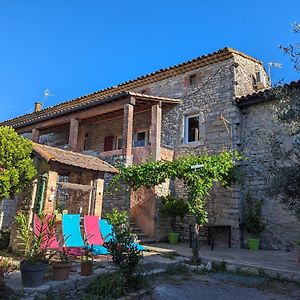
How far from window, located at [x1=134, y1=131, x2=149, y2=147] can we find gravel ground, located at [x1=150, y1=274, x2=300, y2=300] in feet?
27.0

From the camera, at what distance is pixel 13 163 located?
6.68 metres

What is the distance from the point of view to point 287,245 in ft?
31.2

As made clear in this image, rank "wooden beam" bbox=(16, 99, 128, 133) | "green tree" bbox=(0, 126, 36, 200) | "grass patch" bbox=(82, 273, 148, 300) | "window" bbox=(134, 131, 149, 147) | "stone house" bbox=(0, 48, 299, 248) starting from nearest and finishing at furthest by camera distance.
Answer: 1. "grass patch" bbox=(82, 273, 148, 300)
2. "green tree" bbox=(0, 126, 36, 200)
3. "stone house" bbox=(0, 48, 299, 248)
4. "wooden beam" bbox=(16, 99, 128, 133)
5. "window" bbox=(134, 131, 149, 147)

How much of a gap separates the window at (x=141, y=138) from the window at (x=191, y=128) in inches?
81.1

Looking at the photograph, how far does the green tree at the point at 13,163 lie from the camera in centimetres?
636

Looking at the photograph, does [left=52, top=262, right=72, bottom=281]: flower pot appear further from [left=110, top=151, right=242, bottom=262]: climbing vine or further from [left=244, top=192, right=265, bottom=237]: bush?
[left=244, top=192, right=265, bottom=237]: bush

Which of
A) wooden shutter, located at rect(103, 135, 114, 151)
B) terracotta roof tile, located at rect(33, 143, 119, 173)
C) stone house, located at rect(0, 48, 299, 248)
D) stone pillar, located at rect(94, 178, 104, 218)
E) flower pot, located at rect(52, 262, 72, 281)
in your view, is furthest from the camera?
wooden shutter, located at rect(103, 135, 114, 151)

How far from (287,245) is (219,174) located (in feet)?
10.9

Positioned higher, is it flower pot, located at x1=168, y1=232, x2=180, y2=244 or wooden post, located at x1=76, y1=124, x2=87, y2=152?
wooden post, located at x1=76, y1=124, x2=87, y2=152

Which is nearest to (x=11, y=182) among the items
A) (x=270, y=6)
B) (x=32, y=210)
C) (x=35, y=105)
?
Answer: (x=32, y=210)

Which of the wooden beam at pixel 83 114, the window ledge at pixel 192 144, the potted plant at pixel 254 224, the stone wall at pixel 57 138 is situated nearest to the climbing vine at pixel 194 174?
the potted plant at pixel 254 224

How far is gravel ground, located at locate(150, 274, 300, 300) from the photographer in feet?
15.9

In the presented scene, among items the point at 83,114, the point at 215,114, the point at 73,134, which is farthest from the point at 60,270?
the point at 83,114

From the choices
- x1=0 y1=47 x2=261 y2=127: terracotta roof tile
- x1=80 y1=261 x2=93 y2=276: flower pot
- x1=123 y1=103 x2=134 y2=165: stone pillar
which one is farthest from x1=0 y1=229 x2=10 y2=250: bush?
x1=0 y1=47 x2=261 y2=127: terracotta roof tile
